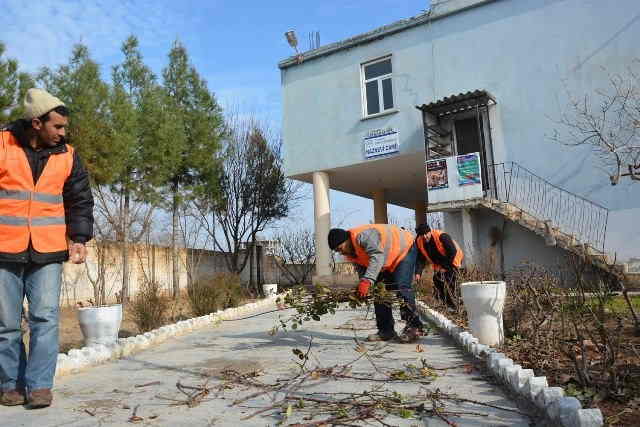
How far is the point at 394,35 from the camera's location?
1295cm

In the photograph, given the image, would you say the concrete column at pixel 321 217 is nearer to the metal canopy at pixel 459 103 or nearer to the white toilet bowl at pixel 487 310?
the metal canopy at pixel 459 103

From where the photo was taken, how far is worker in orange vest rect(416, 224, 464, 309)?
20.4 feet

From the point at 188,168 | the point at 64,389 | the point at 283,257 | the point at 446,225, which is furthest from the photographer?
the point at 283,257

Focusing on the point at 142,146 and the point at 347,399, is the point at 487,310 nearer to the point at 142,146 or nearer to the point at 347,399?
the point at 347,399

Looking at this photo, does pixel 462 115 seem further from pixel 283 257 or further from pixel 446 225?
pixel 283 257

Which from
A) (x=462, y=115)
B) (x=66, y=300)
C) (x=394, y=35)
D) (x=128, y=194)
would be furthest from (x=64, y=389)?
(x=394, y=35)

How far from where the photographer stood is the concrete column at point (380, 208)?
648 inches

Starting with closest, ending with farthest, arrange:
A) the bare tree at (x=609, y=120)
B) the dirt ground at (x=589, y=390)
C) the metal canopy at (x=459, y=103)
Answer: the dirt ground at (x=589, y=390)
the bare tree at (x=609, y=120)
the metal canopy at (x=459, y=103)

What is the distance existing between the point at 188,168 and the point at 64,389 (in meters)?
13.0

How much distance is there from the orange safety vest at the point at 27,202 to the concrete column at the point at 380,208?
13.9m

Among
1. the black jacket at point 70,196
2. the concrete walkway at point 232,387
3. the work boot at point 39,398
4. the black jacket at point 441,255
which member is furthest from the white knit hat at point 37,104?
the black jacket at point 441,255

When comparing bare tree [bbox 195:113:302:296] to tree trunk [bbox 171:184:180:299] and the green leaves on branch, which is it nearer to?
tree trunk [bbox 171:184:180:299]

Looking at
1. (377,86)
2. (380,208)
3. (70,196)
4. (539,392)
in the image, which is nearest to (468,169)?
(377,86)

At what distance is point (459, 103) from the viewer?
11.6 m
